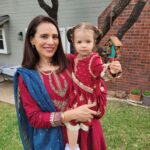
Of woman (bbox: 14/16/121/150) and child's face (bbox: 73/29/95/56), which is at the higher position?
child's face (bbox: 73/29/95/56)

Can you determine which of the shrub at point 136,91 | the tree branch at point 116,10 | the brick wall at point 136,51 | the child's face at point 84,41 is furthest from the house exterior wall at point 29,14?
the child's face at point 84,41

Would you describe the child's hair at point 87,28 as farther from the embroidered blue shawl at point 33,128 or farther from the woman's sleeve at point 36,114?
the woman's sleeve at point 36,114

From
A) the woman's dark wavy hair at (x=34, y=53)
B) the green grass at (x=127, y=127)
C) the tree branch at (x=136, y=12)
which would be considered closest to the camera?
the woman's dark wavy hair at (x=34, y=53)

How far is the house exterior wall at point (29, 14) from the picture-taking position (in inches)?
275

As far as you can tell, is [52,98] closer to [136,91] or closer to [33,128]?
[33,128]

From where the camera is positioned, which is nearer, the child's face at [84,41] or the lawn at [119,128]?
the child's face at [84,41]

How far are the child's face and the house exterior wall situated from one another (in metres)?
5.20

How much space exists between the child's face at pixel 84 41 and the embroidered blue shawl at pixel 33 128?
340 mm

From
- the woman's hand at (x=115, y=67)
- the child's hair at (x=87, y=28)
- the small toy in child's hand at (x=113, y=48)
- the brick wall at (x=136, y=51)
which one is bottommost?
the brick wall at (x=136, y=51)

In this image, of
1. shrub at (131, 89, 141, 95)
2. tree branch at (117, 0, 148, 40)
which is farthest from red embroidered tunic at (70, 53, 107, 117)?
shrub at (131, 89, 141, 95)

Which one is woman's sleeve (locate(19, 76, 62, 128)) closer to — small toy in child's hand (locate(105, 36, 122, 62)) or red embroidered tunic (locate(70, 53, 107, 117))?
red embroidered tunic (locate(70, 53, 107, 117))

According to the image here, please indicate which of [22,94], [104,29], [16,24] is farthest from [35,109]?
[16,24]

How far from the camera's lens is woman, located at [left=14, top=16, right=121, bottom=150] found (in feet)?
5.10

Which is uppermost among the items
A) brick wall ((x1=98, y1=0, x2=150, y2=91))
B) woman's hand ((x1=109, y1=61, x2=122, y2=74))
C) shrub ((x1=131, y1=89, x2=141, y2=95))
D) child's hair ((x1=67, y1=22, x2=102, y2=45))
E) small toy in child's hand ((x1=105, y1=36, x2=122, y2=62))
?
child's hair ((x1=67, y1=22, x2=102, y2=45))
